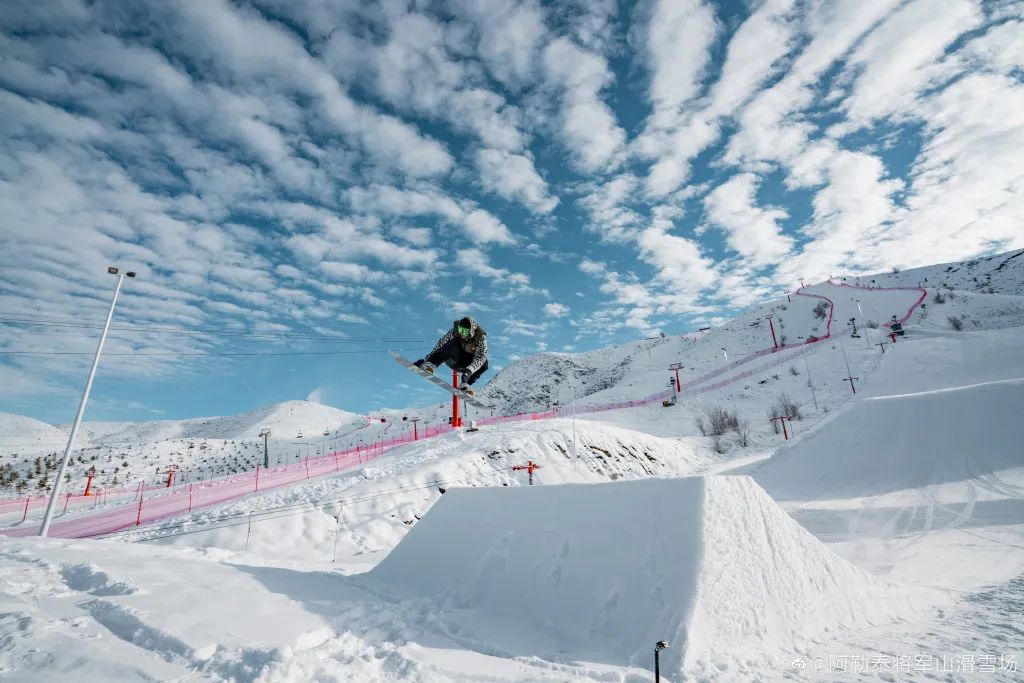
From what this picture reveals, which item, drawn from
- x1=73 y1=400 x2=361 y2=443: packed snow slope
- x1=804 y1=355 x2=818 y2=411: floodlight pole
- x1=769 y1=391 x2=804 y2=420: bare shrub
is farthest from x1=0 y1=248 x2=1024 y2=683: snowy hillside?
x1=73 y1=400 x2=361 y2=443: packed snow slope

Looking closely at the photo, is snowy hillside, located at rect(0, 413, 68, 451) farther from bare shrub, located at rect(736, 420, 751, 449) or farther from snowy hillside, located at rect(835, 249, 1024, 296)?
snowy hillside, located at rect(835, 249, 1024, 296)

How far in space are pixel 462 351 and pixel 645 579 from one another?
13.4m

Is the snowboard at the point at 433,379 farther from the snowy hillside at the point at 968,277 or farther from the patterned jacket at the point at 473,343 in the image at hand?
the snowy hillside at the point at 968,277

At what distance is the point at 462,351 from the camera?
58.3ft

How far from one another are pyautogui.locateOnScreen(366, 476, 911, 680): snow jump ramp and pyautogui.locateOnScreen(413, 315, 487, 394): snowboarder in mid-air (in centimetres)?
1104

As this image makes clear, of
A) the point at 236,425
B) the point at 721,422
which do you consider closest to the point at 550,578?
the point at 721,422

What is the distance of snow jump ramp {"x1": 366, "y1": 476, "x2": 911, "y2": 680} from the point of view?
4.68 metres

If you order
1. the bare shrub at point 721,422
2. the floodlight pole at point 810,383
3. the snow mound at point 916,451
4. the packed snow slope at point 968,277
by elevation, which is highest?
the packed snow slope at point 968,277

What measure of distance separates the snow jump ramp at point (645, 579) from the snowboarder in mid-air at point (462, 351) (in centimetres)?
1104

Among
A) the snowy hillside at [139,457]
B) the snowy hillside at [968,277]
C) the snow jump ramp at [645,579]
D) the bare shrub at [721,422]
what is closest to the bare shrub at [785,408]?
the bare shrub at [721,422]

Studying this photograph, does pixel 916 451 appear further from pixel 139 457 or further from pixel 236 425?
pixel 236 425

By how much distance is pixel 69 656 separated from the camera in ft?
11.2

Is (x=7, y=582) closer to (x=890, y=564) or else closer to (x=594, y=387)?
(x=890, y=564)

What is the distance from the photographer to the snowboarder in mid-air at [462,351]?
17.5m
